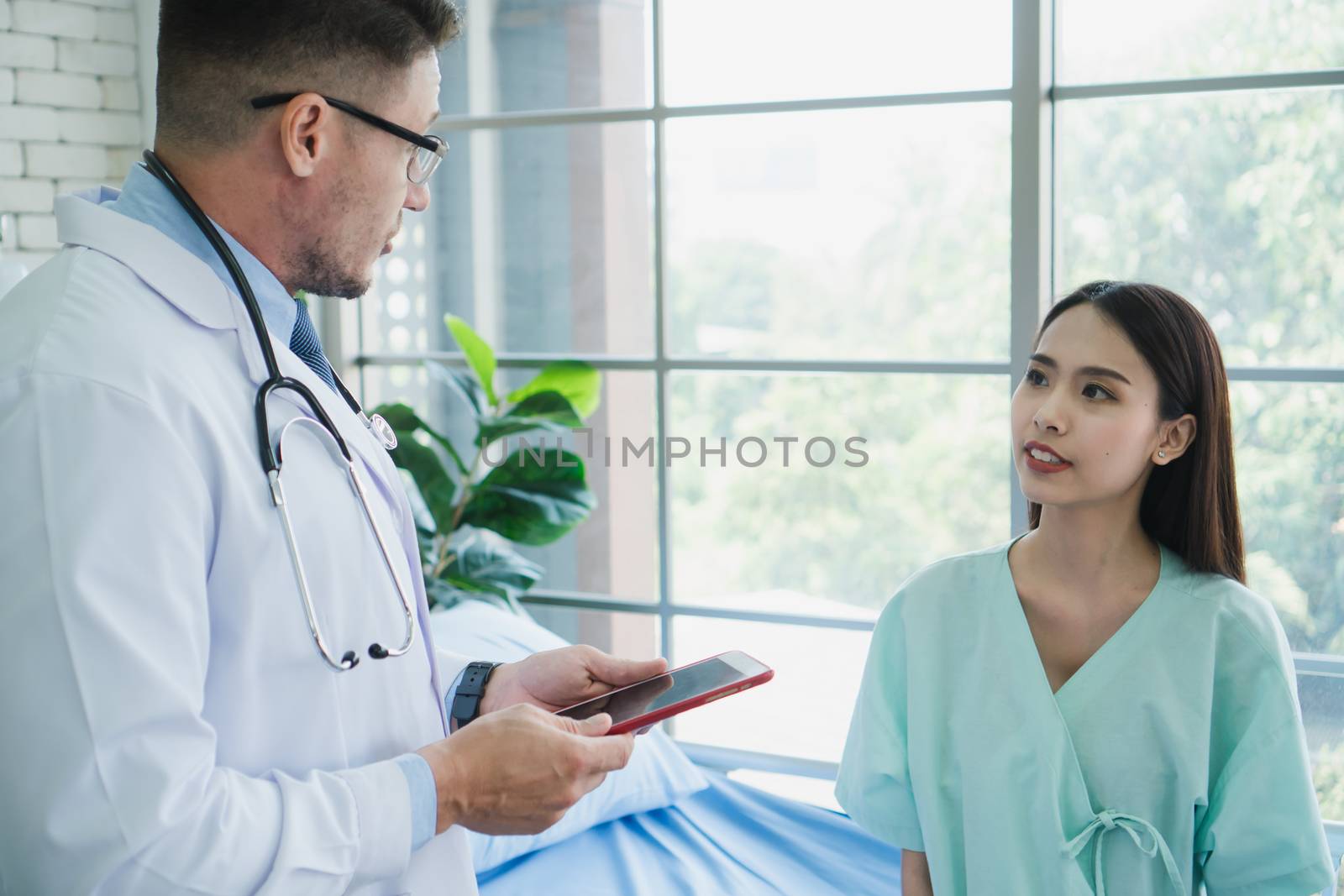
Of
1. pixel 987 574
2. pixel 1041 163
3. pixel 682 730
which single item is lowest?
pixel 682 730

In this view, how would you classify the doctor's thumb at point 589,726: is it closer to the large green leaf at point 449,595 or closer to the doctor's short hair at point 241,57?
the doctor's short hair at point 241,57

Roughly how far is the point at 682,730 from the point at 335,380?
2.07m

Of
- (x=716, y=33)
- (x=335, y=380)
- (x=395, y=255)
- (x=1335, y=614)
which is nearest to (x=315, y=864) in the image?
(x=335, y=380)

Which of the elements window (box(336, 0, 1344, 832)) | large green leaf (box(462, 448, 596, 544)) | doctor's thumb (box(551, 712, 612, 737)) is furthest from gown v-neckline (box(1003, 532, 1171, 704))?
large green leaf (box(462, 448, 596, 544))

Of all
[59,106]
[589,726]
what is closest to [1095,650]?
[589,726]

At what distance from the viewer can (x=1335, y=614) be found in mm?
2316

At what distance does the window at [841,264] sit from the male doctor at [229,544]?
1.66 meters

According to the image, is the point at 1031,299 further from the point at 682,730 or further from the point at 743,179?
the point at 682,730

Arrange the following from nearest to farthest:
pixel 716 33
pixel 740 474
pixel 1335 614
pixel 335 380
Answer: pixel 335 380 → pixel 1335 614 → pixel 716 33 → pixel 740 474

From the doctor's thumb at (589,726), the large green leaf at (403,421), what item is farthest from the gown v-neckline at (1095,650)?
the large green leaf at (403,421)

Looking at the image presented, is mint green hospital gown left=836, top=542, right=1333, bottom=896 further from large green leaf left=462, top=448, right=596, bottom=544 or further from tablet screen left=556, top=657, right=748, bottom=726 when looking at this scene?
large green leaf left=462, top=448, right=596, bottom=544

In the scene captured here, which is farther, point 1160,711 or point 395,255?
point 395,255

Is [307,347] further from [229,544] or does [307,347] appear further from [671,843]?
[671,843]

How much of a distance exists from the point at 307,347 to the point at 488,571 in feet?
5.32
